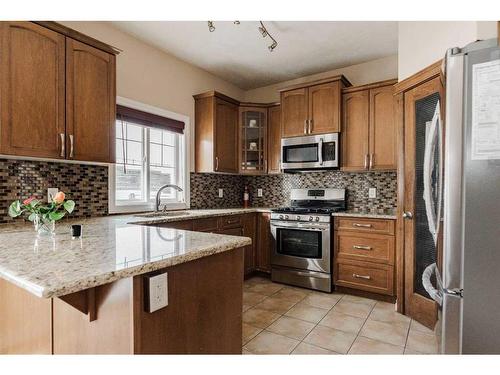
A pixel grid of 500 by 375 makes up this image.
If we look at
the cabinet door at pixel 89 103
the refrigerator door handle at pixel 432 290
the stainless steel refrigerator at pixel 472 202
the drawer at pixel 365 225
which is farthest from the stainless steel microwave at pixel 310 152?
the stainless steel refrigerator at pixel 472 202

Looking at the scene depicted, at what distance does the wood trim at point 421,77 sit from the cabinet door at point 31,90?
8.91 ft

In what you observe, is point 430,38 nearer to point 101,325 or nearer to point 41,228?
point 101,325

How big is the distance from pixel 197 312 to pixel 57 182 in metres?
1.90

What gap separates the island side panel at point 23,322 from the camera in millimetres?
1265

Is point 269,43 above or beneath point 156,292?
above

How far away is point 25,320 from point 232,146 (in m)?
3.03

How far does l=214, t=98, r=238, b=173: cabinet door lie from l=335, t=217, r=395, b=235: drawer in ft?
5.18

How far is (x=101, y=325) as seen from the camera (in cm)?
107

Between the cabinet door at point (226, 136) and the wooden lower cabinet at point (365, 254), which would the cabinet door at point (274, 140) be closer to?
the cabinet door at point (226, 136)

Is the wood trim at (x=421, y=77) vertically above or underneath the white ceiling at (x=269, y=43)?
underneath

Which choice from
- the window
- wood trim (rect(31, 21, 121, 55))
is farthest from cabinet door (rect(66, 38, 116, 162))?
the window

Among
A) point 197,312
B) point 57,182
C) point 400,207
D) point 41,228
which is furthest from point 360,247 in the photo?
point 57,182

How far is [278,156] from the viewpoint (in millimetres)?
4020

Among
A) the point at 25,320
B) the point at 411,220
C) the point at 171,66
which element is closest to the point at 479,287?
the point at 411,220
